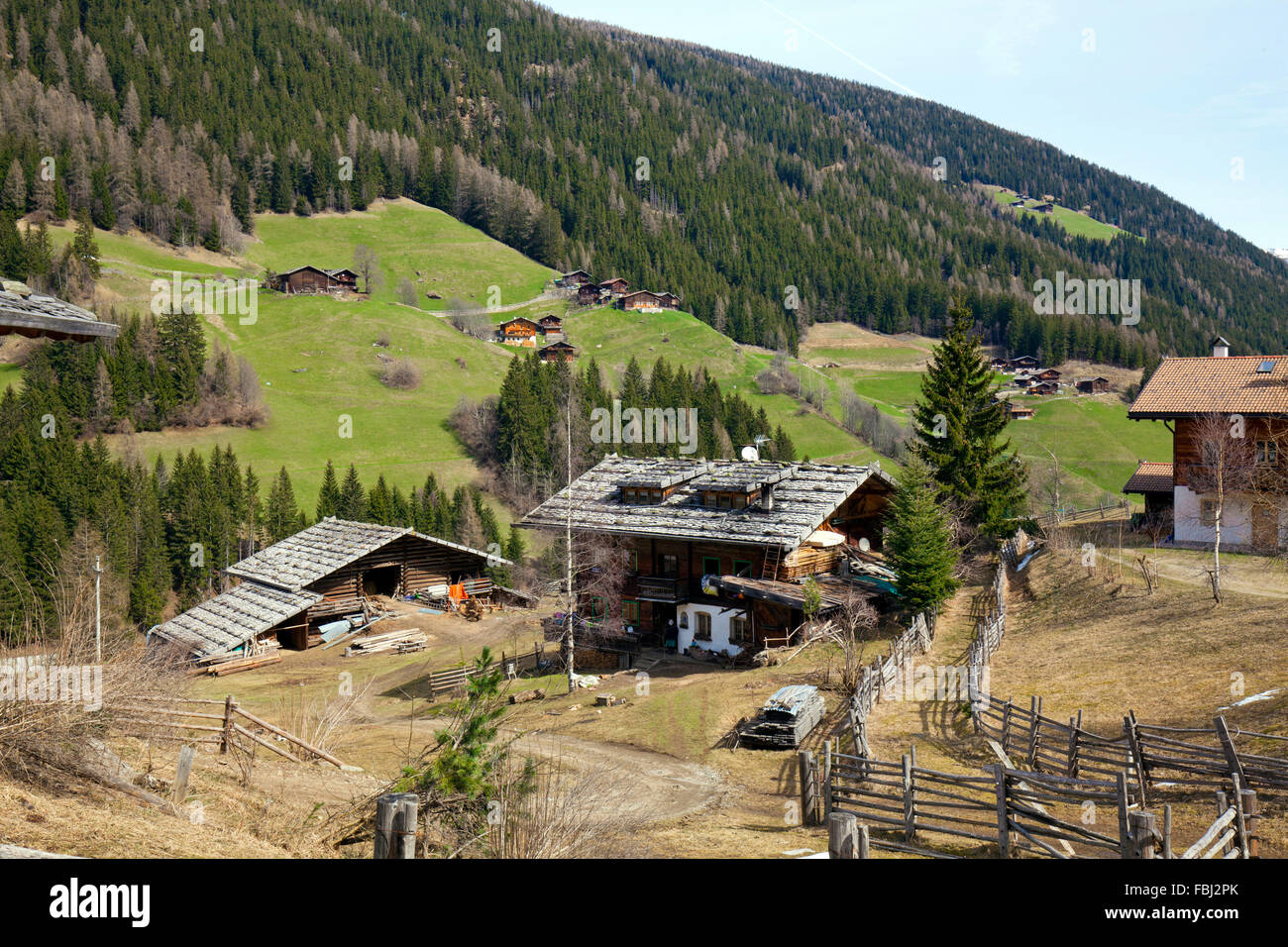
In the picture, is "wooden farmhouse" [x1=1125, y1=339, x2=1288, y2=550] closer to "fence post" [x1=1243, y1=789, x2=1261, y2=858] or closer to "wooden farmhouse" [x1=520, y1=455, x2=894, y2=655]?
"wooden farmhouse" [x1=520, y1=455, x2=894, y2=655]

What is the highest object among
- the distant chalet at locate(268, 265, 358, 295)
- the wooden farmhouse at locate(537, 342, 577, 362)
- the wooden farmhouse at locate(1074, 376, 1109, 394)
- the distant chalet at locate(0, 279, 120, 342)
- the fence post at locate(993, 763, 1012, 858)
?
the distant chalet at locate(268, 265, 358, 295)

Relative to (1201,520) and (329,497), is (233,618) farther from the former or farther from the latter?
(1201,520)

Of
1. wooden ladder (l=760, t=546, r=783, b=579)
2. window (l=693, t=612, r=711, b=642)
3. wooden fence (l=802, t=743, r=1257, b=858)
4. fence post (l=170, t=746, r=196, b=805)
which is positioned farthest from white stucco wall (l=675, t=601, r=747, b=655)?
fence post (l=170, t=746, r=196, b=805)

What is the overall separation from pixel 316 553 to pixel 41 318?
38.7 metres

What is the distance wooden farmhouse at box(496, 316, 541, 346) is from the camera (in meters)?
130

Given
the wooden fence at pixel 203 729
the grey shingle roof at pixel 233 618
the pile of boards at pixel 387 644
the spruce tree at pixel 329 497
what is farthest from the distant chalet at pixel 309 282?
the wooden fence at pixel 203 729

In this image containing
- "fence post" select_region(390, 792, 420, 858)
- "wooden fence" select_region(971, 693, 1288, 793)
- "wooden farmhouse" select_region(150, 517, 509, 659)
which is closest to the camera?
"fence post" select_region(390, 792, 420, 858)

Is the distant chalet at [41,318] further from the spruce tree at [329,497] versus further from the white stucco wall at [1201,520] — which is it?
the spruce tree at [329,497]

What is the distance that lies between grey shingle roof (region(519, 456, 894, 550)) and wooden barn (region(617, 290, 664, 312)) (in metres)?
111

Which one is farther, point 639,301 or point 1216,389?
point 639,301

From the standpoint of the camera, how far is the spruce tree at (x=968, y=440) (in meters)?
45.4

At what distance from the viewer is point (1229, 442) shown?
124ft

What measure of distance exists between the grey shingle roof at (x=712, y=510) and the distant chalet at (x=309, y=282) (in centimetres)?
10116

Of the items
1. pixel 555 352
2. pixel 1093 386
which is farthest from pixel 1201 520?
pixel 1093 386
